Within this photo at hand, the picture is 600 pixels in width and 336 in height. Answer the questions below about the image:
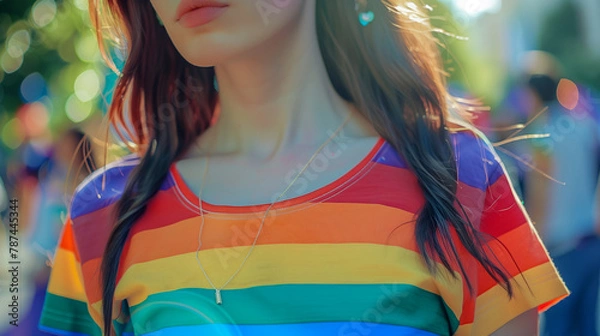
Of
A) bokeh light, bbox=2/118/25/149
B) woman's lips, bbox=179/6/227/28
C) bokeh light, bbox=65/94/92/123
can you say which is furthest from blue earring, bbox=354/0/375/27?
bokeh light, bbox=2/118/25/149

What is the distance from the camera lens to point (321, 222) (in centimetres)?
162

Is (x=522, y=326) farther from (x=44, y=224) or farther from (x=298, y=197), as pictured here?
(x=44, y=224)

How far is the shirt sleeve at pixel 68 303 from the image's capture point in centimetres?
185

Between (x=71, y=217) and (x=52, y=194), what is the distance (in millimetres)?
2228

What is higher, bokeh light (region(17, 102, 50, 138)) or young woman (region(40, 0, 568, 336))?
bokeh light (region(17, 102, 50, 138))

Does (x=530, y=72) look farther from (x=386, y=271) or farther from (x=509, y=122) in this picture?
(x=386, y=271)

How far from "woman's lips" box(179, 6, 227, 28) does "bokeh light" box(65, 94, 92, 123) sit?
5.54 m

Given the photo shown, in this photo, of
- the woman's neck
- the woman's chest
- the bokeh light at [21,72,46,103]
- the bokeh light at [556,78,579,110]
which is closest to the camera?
the woman's chest

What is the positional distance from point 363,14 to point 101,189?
685mm

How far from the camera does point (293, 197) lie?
65.9 inches

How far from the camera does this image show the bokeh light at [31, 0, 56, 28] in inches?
311

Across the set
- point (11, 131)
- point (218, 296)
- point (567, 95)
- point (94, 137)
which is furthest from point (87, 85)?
point (218, 296)

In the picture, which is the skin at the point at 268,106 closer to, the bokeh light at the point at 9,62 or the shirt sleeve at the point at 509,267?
the shirt sleeve at the point at 509,267

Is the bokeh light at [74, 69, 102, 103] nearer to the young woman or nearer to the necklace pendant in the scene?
the young woman
